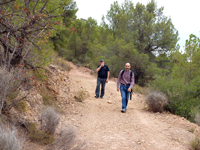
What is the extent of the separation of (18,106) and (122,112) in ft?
13.2

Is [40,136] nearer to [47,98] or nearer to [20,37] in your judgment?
[20,37]

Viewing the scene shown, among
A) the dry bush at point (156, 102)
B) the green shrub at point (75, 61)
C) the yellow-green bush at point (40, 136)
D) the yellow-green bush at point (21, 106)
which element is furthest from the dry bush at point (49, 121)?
the green shrub at point (75, 61)

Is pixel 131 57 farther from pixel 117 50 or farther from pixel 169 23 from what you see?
pixel 169 23

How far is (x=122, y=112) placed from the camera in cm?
725

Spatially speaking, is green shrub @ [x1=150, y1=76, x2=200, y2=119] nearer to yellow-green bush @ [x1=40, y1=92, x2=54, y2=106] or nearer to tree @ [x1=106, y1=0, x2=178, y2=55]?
yellow-green bush @ [x1=40, y1=92, x2=54, y2=106]

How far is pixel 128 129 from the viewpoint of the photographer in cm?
541

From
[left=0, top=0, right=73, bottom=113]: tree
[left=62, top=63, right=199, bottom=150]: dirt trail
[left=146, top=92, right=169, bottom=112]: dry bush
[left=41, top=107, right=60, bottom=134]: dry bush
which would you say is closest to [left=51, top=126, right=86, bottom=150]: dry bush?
[left=41, top=107, right=60, bottom=134]: dry bush

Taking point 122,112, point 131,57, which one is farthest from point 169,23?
point 122,112

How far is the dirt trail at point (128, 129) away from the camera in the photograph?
4.28 m

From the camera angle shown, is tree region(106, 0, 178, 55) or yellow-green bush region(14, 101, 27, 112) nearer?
yellow-green bush region(14, 101, 27, 112)

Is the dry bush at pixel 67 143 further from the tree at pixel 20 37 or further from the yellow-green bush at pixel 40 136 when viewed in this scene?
the tree at pixel 20 37

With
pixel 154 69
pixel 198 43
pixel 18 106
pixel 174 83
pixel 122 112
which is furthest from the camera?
pixel 154 69

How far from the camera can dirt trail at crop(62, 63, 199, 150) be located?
4.28 meters

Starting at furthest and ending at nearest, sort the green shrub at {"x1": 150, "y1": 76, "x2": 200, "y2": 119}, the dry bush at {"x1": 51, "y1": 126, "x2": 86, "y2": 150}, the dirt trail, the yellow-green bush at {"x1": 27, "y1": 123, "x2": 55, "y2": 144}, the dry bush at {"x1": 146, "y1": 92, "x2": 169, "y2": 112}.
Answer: the green shrub at {"x1": 150, "y1": 76, "x2": 200, "y2": 119}, the dry bush at {"x1": 146, "y1": 92, "x2": 169, "y2": 112}, the dirt trail, the yellow-green bush at {"x1": 27, "y1": 123, "x2": 55, "y2": 144}, the dry bush at {"x1": 51, "y1": 126, "x2": 86, "y2": 150}
